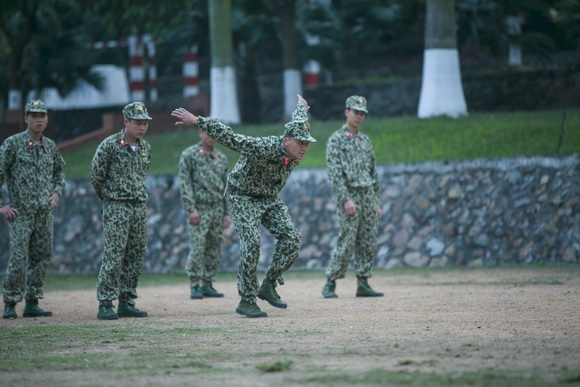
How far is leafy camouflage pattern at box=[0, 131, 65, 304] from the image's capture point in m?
11.8

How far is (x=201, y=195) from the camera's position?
46.1 ft

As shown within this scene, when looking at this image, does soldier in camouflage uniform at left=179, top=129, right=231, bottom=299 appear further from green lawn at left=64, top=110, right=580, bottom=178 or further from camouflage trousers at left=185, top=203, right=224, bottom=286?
green lawn at left=64, top=110, right=580, bottom=178

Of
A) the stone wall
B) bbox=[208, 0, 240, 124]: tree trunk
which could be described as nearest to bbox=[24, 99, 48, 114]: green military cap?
the stone wall

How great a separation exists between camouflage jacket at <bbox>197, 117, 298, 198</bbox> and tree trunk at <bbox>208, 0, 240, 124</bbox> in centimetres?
1369

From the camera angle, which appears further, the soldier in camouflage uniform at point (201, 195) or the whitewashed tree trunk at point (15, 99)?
the whitewashed tree trunk at point (15, 99)

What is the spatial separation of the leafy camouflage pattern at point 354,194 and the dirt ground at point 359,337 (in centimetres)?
54

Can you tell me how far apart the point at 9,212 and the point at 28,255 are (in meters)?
0.68

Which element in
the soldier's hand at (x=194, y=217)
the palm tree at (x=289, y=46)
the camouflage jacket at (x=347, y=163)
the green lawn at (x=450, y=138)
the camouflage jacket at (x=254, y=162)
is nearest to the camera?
the camouflage jacket at (x=254, y=162)

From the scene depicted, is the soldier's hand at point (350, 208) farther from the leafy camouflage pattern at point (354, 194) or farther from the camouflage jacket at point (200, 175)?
the camouflage jacket at point (200, 175)

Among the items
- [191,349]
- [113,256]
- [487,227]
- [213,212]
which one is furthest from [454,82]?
[191,349]

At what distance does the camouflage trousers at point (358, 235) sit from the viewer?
12992mm

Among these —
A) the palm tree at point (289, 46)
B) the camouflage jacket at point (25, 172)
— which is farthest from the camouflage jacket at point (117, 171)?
the palm tree at point (289, 46)

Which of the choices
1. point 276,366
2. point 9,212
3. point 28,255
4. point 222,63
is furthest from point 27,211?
point 222,63

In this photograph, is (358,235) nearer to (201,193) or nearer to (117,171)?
(201,193)
